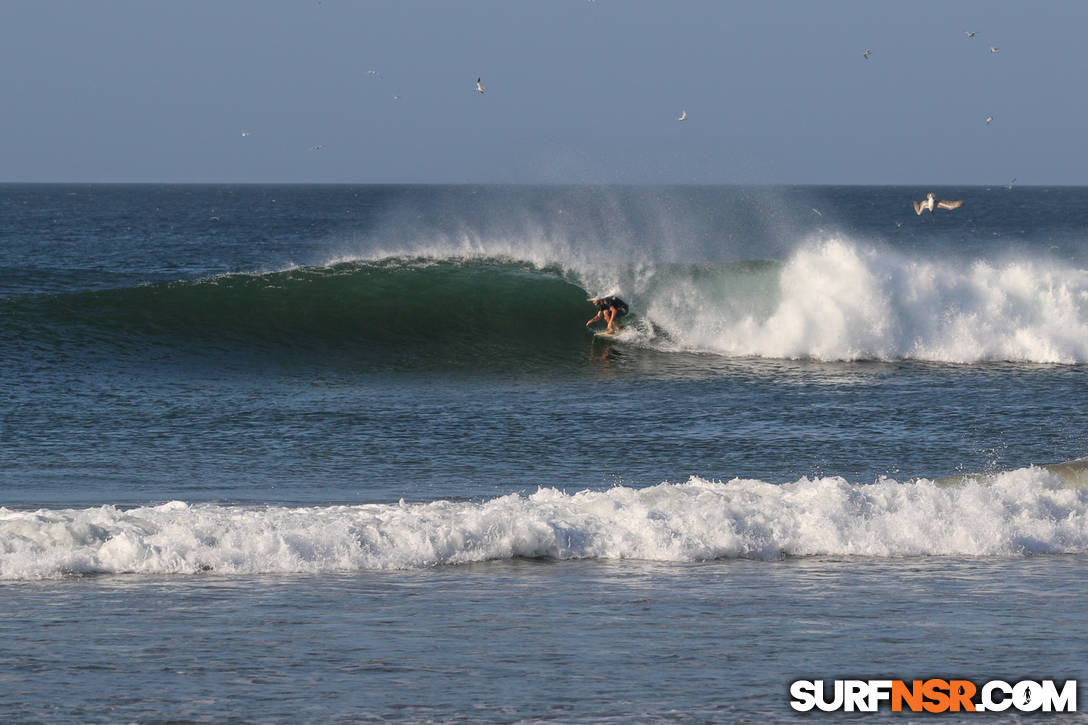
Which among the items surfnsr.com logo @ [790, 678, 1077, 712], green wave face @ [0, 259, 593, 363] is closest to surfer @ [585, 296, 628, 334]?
green wave face @ [0, 259, 593, 363]

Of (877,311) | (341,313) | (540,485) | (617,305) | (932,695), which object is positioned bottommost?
(932,695)

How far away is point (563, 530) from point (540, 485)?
8.95ft

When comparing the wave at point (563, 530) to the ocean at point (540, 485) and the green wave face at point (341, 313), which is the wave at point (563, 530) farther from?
the green wave face at point (341, 313)

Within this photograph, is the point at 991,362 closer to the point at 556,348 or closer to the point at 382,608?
the point at 556,348

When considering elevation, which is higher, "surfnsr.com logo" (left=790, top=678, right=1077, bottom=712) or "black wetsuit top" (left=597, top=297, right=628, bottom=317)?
"black wetsuit top" (left=597, top=297, right=628, bottom=317)

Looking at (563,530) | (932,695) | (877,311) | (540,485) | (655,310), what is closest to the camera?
(932,695)

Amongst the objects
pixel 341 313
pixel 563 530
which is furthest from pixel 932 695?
pixel 341 313

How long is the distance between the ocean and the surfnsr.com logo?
0.12 m

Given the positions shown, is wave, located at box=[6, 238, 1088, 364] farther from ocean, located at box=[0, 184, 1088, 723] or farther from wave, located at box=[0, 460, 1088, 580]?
wave, located at box=[0, 460, 1088, 580]

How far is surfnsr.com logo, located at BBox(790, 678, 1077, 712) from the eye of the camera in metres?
6.64

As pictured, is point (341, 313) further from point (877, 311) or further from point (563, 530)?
point (563, 530)

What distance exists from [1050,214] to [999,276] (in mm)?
86733

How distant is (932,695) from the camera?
6793 mm

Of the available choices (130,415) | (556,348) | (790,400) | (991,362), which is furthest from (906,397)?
(130,415)
